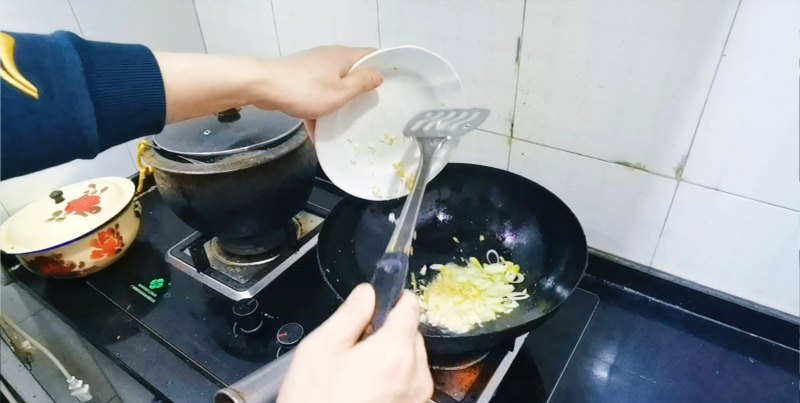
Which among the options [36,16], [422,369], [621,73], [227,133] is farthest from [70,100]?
[621,73]

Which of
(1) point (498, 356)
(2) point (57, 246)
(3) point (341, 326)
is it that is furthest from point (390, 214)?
(2) point (57, 246)

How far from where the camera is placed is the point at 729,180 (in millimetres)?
675

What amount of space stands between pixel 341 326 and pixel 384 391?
0.23ft

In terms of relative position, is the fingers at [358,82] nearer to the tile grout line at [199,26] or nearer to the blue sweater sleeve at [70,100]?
the blue sweater sleeve at [70,100]

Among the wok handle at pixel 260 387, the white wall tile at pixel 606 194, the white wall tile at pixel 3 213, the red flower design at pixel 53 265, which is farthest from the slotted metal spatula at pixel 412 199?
the white wall tile at pixel 3 213

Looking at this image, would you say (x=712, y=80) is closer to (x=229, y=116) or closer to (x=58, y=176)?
(x=229, y=116)

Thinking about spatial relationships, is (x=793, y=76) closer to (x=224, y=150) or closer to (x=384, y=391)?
(x=384, y=391)

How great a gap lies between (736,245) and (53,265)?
3.65 feet

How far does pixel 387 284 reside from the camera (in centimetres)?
50

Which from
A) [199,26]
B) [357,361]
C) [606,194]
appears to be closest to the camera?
[357,361]

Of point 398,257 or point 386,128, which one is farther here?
point 386,128

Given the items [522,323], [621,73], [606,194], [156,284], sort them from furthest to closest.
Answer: [156,284] → [606,194] → [621,73] → [522,323]

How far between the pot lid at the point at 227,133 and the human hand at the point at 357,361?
39 cm

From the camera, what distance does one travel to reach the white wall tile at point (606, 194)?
29.5 inches
